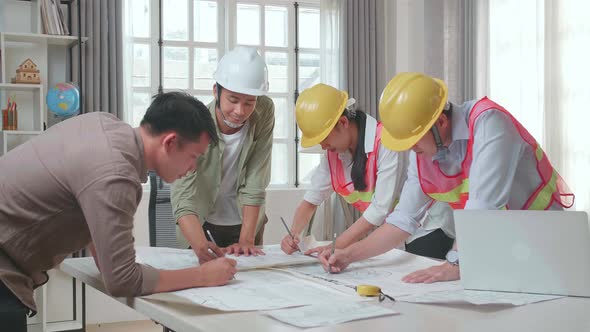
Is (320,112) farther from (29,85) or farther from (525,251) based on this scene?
(29,85)

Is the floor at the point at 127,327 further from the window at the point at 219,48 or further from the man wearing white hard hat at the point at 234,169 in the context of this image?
the man wearing white hard hat at the point at 234,169

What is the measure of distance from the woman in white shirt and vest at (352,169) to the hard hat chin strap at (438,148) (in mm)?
353

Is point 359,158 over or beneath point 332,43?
beneath

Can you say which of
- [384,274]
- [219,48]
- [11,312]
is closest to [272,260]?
[384,274]

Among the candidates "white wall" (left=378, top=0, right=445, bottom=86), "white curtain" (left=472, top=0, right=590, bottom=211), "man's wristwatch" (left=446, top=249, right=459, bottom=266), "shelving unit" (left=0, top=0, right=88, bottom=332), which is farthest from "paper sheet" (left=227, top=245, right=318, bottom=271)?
"white wall" (left=378, top=0, right=445, bottom=86)

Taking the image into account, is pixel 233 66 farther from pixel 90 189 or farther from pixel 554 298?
pixel 554 298

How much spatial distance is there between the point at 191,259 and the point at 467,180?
3.13 ft

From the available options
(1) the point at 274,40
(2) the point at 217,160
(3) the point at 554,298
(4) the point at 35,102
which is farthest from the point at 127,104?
(3) the point at 554,298

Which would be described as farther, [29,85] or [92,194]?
[29,85]

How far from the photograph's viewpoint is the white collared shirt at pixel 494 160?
6.23 ft

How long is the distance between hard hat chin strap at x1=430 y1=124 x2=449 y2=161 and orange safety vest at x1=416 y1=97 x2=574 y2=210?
40 millimetres

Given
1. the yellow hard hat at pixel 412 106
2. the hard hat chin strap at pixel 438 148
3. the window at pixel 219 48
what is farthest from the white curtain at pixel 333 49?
the yellow hard hat at pixel 412 106

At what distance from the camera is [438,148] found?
2.14 m

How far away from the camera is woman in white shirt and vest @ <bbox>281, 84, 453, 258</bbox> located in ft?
8.31
